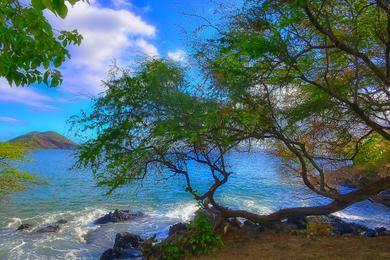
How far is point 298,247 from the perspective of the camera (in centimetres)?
977

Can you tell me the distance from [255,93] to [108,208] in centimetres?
1957

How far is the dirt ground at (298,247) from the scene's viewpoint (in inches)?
344

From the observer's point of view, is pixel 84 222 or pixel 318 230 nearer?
pixel 318 230

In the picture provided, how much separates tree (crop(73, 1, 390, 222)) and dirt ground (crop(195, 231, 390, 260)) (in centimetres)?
91

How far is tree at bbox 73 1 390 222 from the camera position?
24.9ft

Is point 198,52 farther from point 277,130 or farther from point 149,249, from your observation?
point 149,249

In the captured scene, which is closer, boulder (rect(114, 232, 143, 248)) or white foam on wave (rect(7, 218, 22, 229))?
boulder (rect(114, 232, 143, 248))

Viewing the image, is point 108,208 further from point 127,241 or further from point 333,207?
point 333,207

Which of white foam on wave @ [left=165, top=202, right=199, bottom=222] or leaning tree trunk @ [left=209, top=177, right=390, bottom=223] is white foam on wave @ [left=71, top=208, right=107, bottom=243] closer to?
white foam on wave @ [left=165, top=202, right=199, bottom=222]

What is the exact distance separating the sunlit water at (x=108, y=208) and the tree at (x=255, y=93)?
2.21m

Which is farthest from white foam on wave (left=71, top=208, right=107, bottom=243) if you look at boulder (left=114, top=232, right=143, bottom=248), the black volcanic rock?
boulder (left=114, top=232, right=143, bottom=248)

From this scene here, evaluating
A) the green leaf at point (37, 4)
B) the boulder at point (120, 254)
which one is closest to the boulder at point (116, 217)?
the boulder at point (120, 254)

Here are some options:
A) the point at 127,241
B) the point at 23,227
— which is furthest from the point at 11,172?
the point at 127,241

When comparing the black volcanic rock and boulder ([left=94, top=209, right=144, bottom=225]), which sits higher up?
boulder ([left=94, top=209, right=144, bottom=225])
